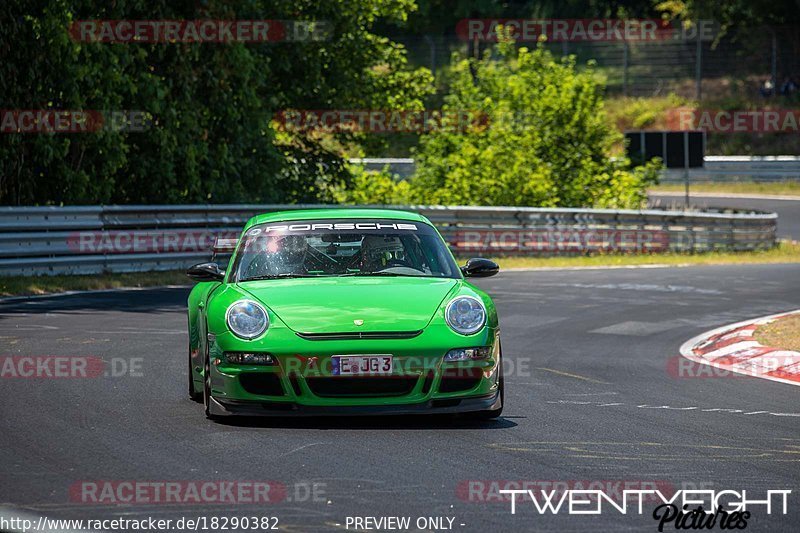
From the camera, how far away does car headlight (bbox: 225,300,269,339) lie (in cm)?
805

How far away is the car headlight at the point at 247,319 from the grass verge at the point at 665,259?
1747cm

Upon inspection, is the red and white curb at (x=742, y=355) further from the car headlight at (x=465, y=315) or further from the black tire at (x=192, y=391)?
the black tire at (x=192, y=391)

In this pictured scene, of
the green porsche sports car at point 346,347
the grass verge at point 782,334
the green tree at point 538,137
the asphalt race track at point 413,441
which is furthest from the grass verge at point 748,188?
the green porsche sports car at point 346,347

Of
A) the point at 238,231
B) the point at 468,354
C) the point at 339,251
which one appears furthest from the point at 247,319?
the point at 238,231

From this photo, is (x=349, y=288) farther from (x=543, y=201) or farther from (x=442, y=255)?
(x=543, y=201)

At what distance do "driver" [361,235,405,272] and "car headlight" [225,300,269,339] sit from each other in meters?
1.08

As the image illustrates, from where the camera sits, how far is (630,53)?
6009cm

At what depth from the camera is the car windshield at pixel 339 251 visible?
29.6 feet

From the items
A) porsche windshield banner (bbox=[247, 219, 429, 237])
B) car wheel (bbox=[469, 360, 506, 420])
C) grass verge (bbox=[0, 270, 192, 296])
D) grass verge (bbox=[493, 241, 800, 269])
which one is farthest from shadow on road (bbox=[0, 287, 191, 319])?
grass verge (bbox=[493, 241, 800, 269])

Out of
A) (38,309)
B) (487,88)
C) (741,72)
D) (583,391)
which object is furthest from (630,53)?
(583,391)

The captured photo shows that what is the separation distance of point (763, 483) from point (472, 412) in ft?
7.35

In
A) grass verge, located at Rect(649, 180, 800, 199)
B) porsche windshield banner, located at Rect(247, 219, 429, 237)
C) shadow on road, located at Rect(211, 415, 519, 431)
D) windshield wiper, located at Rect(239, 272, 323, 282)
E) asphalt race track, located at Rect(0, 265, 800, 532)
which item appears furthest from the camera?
grass verge, located at Rect(649, 180, 800, 199)

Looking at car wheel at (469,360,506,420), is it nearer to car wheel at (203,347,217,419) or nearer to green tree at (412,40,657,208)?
car wheel at (203,347,217,419)

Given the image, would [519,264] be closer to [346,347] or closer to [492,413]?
[492,413]
